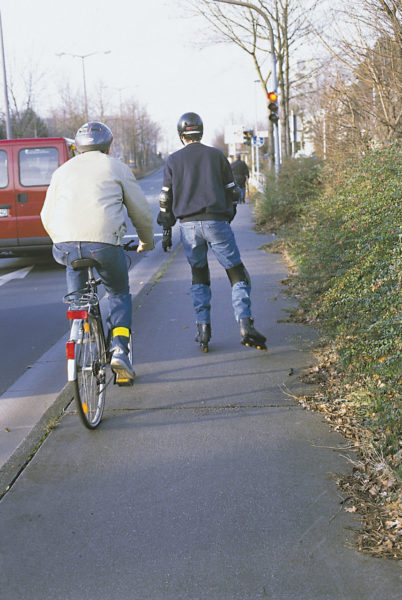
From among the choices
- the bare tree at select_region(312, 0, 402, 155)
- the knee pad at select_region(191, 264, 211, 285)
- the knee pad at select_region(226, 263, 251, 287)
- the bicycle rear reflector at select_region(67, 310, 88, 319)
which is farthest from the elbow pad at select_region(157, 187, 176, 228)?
the bare tree at select_region(312, 0, 402, 155)

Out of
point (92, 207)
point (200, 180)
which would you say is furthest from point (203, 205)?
point (92, 207)

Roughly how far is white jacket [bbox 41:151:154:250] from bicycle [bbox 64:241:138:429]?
0.19 m

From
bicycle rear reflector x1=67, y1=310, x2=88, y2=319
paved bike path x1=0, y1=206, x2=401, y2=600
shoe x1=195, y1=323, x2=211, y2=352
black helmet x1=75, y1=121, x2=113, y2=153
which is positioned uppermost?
black helmet x1=75, y1=121, x2=113, y2=153

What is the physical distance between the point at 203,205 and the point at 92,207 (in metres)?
1.64

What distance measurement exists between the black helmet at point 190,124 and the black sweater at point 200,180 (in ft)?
0.38

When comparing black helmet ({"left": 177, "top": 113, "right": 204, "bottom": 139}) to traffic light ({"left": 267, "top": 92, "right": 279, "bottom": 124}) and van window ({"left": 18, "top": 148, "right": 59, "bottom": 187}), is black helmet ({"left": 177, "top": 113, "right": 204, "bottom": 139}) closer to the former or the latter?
van window ({"left": 18, "top": 148, "right": 59, "bottom": 187})

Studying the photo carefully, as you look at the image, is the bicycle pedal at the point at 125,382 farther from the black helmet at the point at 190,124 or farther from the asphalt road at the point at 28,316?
the black helmet at the point at 190,124

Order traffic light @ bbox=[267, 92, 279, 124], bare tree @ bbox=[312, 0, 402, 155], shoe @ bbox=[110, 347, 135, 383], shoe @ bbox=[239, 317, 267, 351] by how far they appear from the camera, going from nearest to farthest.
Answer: shoe @ bbox=[110, 347, 135, 383], shoe @ bbox=[239, 317, 267, 351], bare tree @ bbox=[312, 0, 402, 155], traffic light @ bbox=[267, 92, 279, 124]

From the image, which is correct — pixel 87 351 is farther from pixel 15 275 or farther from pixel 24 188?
pixel 24 188

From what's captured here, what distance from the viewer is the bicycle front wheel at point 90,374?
13.8 feet

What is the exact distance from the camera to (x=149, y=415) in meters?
4.70

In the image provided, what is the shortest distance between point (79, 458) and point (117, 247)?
1.39 m

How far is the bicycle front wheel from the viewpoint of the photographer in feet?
13.8

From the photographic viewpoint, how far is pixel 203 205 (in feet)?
19.5
